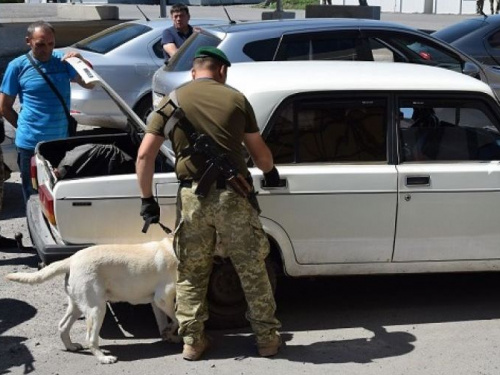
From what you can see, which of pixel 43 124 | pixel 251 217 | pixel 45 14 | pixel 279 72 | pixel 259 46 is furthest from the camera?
pixel 45 14

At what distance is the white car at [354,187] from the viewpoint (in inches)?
213

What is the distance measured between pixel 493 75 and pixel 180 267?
698 cm

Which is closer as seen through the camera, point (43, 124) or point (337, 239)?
point (337, 239)

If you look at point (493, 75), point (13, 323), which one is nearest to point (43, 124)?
point (13, 323)

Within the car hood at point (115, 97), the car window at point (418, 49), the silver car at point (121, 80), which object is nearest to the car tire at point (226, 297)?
the car hood at point (115, 97)

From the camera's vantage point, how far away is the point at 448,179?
5.59 meters

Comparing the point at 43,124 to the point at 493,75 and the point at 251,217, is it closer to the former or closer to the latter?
the point at 251,217

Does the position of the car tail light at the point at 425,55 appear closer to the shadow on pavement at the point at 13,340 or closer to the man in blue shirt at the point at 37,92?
the man in blue shirt at the point at 37,92

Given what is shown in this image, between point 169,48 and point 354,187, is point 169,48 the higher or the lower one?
the higher one

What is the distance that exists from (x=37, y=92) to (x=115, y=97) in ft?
3.68

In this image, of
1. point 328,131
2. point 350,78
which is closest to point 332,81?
point 350,78

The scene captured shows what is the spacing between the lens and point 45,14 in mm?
32094

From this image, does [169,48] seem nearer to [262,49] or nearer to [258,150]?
[262,49]

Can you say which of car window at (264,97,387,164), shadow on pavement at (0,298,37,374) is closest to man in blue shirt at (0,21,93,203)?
shadow on pavement at (0,298,37,374)
